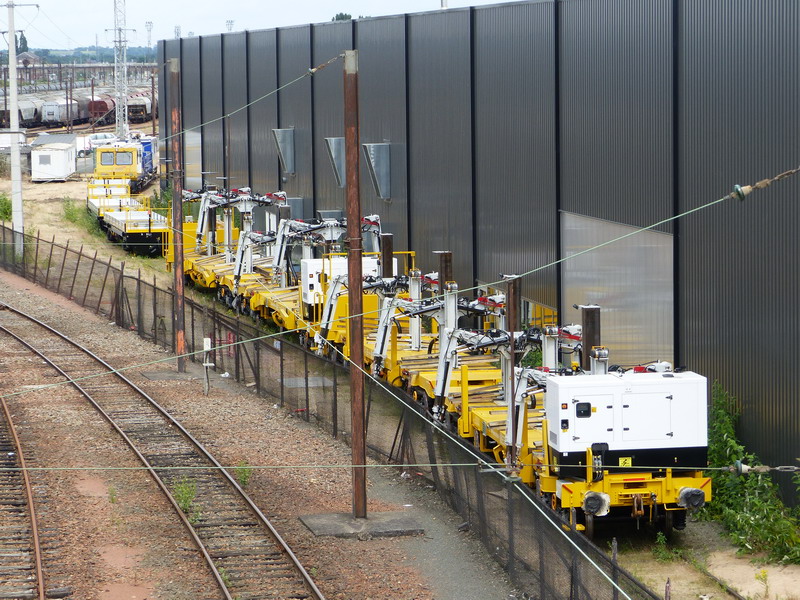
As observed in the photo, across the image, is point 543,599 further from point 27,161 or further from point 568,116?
point 27,161

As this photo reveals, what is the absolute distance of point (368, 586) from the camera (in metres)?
17.1

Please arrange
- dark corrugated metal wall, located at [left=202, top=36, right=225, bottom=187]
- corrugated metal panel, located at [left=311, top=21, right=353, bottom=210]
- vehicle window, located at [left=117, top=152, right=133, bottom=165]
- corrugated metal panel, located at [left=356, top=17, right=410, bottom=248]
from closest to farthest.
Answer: corrugated metal panel, located at [left=356, top=17, right=410, bottom=248], corrugated metal panel, located at [left=311, top=21, right=353, bottom=210], dark corrugated metal wall, located at [left=202, top=36, right=225, bottom=187], vehicle window, located at [left=117, top=152, right=133, bottom=165]

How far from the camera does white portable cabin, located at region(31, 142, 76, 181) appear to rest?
8038 centimetres

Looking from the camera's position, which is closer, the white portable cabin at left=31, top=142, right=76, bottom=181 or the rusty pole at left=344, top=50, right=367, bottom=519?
the rusty pole at left=344, top=50, right=367, bottom=519

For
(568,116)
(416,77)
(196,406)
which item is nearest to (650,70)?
(568,116)

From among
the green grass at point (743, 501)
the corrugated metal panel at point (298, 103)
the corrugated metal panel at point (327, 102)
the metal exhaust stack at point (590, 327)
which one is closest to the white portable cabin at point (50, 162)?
the corrugated metal panel at point (298, 103)

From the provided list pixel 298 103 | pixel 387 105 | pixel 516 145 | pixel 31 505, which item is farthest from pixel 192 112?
pixel 31 505

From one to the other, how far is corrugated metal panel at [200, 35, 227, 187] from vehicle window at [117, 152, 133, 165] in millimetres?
6168

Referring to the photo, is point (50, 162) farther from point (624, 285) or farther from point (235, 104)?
point (624, 285)

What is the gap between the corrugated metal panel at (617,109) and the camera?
25.2 metres

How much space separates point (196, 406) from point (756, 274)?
13.9m

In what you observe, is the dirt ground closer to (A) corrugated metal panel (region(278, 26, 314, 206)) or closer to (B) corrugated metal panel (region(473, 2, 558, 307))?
(B) corrugated metal panel (region(473, 2, 558, 307))

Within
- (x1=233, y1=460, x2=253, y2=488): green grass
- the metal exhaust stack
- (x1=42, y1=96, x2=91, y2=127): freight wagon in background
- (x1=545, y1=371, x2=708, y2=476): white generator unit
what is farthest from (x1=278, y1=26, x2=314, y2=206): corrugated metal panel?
(x1=42, y1=96, x2=91, y2=127): freight wagon in background

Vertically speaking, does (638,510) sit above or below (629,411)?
below
